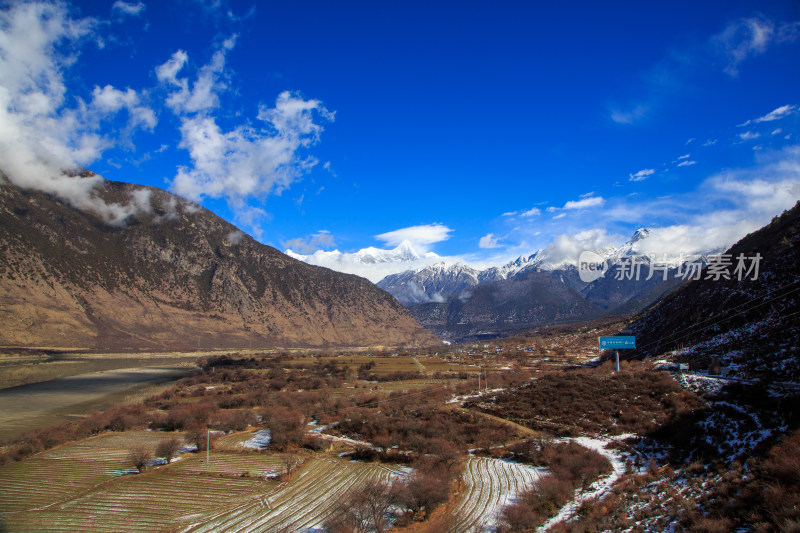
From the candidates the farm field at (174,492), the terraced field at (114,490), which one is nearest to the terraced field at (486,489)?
the farm field at (174,492)

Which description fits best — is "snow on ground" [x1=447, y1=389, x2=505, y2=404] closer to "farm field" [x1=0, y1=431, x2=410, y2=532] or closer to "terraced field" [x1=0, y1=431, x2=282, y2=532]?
"farm field" [x1=0, y1=431, x2=410, y2=532]

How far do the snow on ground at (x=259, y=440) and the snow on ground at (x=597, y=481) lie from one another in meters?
32.4

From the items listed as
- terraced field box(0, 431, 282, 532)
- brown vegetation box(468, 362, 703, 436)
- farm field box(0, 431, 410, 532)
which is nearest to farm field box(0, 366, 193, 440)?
terraced field box(0, 431, 282, 532)

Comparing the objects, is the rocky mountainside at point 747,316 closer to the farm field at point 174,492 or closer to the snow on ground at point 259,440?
the farm field at point 174,492

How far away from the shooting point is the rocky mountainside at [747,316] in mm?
46219

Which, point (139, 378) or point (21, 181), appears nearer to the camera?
point (139, 378)

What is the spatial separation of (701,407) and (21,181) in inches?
10509

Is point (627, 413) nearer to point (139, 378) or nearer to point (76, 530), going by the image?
point (76, 530)

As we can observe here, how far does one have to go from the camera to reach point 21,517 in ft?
96.7

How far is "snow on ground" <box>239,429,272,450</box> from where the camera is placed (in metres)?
47.7

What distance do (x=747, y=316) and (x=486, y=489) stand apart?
50.9 m


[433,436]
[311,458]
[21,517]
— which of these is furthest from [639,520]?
[21,517]

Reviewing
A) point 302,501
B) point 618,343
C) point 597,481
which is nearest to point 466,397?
point 618,343

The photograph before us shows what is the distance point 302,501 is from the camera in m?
31.4
